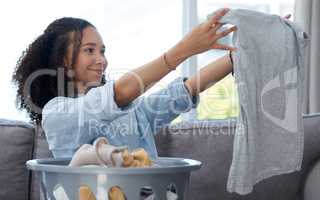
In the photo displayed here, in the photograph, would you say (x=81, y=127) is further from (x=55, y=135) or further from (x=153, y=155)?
(x=153, y=155)

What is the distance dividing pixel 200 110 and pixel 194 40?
1.49m

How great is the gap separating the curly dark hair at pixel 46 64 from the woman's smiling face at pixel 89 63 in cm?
2

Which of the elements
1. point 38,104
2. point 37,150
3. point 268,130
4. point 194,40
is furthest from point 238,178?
point 37,150

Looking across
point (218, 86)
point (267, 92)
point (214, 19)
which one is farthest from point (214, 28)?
point (218, 86)

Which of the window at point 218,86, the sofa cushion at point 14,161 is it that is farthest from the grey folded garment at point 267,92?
the window at point 218,86

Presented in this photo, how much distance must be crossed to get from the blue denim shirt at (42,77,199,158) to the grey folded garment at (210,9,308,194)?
9.5 inches

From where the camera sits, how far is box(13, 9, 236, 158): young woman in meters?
1.04

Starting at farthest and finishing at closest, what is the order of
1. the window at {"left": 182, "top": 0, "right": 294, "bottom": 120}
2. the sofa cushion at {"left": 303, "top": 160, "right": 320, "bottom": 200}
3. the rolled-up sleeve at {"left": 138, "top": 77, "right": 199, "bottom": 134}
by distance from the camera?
the window at {"left": 182, "top": 0, "right": 294, "bottom": 120}, the sofa cushion at {"left": 303, "top": 160, "right": 320, "bottom": 200}, the rolled-up sleeve at {"left": 138, "top": 77, "right": 199, "bottom": 134}

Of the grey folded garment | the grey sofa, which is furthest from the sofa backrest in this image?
the grey folded garment

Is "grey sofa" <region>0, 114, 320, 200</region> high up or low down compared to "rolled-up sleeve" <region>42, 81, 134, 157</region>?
down

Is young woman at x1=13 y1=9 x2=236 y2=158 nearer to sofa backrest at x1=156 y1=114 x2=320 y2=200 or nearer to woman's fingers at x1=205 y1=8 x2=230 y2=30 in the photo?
woman's fingers at x1=205 y1=8 x2=230 y2=30

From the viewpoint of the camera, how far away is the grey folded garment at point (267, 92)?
41.8 inches

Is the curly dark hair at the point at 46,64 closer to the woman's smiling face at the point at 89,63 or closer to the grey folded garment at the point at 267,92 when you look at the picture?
the woman's smiling face at the point at 89,63

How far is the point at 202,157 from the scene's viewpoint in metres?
1.72
